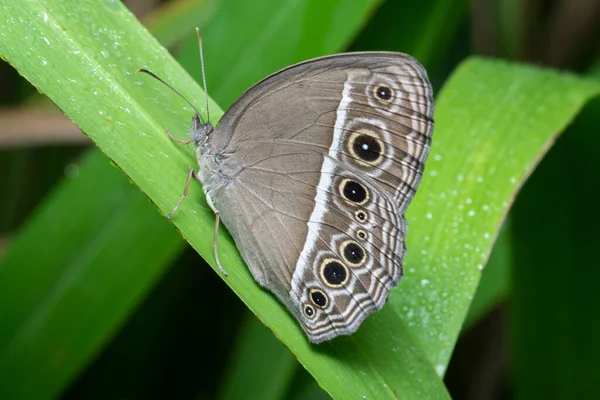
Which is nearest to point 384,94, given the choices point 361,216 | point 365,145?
point 365,145

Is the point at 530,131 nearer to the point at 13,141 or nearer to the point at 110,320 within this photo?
the point at 110,320

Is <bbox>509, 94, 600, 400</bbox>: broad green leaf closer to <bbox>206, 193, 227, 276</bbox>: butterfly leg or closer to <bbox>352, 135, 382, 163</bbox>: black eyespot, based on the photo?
<bbox>352, 135, 382, 163</bbox>: black eyespot

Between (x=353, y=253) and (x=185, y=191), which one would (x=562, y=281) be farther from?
(x=185, y=191)

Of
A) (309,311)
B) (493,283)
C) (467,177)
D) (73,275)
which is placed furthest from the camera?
(493,283)

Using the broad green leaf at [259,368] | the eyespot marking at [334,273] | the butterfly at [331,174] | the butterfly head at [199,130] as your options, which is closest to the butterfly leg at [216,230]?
the butterfly at [331,174]

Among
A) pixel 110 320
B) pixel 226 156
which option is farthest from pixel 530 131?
pixel 110 320
